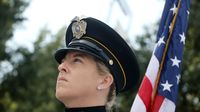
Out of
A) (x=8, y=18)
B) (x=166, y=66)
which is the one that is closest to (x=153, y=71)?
(x=166, y=66)

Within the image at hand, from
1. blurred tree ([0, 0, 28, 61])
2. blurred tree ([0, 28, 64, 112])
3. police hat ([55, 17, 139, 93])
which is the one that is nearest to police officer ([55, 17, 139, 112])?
police hat ([55, 17, 139, 93])

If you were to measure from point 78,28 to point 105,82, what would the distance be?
44cm

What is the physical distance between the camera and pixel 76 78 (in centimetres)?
271

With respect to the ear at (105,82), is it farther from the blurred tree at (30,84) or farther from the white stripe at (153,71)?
the blurred tree at (30,84)

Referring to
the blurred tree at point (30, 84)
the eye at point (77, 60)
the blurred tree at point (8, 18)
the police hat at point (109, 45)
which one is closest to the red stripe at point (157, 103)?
the police hat at point (109, 45)

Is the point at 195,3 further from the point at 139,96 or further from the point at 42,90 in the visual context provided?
the point at 139,96

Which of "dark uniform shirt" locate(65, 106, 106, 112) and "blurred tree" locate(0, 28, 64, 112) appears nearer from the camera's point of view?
"dark uniform shirt" locate(65, 106, 106, 112)

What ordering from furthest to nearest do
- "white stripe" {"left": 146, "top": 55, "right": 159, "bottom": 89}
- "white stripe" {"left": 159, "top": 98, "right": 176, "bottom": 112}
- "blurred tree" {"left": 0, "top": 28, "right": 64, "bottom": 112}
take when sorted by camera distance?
"blurred tree" {"left": 0, "top": 28, "right": 64, "bottom": 112} → "white stripe" {"left": 146, "top": 55, "right": 159, "bottom": 89} → "white stripe" {"left": 159, "top": 98, "right": 176, "bottom": 112}

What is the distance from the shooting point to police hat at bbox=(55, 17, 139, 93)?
9.66 feet

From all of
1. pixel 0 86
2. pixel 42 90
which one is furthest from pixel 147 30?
pixel 42 90

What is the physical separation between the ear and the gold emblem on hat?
0.35 metres

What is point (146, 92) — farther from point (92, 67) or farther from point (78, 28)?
point (92, 67)

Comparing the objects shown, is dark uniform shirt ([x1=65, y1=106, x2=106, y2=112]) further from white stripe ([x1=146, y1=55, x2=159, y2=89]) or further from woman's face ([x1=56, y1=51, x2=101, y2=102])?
white stripe ([x1=146, y1=55, x2=159, y2=89])

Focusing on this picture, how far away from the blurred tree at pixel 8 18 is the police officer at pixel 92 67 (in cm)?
1853
